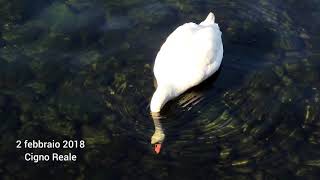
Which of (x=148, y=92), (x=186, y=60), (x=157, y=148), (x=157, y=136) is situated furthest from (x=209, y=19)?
(x=157, y=148)

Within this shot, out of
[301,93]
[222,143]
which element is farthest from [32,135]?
[301,93]

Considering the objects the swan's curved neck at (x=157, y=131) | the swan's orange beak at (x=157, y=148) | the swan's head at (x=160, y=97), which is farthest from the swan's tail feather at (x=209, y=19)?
the swan's orange beak at (x=157, y=148)

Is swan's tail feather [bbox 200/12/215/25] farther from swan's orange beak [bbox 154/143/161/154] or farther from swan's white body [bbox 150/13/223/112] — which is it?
swan's orange beak [bbox 154/143/161/154]

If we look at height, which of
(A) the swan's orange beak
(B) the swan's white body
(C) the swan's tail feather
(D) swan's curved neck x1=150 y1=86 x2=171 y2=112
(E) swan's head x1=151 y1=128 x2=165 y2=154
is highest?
(C) the swan's tail feather

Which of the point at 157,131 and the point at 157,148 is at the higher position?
the point at 157,131

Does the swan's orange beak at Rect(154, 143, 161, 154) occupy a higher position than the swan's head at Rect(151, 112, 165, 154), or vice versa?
the swan's head at Rect(151, 112, 165, 154)

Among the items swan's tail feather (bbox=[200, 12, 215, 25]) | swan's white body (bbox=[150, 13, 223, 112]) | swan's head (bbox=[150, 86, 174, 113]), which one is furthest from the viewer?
swan's tail feather (bbox=[200, 12, 215, 25])

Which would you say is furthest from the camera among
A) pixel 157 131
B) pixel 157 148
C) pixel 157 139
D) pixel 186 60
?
pixel 186 60

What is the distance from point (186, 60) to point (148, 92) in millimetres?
1101

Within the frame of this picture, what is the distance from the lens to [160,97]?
12.7 meters

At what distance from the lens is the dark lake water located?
11.8 m

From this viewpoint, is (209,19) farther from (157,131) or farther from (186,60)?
(157,131)

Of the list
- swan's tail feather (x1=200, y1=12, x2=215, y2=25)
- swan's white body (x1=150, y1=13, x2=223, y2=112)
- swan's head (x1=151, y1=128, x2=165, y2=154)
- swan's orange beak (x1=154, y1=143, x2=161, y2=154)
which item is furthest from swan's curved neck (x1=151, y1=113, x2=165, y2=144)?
swan's tail feather (x1=200, y1=12, x2=215, y2=25)

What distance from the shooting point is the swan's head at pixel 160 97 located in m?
12.6
